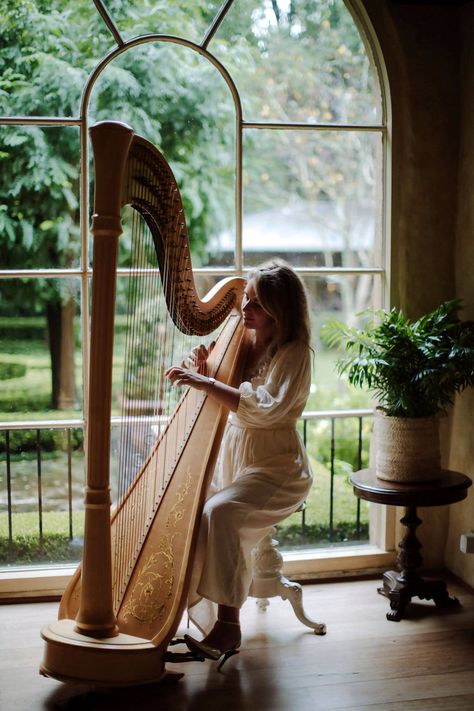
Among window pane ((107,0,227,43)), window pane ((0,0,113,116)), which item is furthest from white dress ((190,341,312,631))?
window pane ((107,0,227,43))

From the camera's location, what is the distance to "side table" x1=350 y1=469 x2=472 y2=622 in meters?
2.72

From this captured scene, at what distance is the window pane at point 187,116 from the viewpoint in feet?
13.4

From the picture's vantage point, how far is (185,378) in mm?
2383

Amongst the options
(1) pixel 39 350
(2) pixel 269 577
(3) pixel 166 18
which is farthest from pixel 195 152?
(2) pixel 269 577

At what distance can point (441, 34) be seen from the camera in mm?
3123

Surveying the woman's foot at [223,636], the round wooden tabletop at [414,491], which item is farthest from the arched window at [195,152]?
the woman's foot at [223,636]

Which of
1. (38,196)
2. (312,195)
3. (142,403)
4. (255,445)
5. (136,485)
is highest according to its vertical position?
(312,195)

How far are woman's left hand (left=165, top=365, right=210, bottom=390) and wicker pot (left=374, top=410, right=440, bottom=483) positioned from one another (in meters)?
0.81

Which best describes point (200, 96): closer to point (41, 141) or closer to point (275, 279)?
point (41, 141)

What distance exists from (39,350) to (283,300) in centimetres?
139

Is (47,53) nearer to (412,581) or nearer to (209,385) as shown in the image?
(209,385)

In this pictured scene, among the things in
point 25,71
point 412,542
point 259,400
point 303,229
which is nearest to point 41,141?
point 25,71

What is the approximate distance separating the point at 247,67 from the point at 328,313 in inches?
75.8

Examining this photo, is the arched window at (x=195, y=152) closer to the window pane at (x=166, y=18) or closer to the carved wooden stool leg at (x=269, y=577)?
the window pane at (x=166, y=18)
